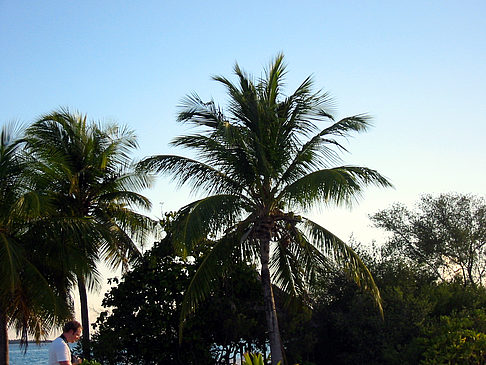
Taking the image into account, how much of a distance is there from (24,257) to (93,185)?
3.82 m

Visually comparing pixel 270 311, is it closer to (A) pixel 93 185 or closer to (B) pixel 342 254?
(B) pixel 342 254

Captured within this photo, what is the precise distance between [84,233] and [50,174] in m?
1.93

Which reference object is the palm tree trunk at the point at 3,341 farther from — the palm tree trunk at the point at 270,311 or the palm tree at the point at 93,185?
the palm tree trunk at the point at 270,311

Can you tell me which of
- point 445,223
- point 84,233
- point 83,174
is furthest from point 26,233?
point 445,223

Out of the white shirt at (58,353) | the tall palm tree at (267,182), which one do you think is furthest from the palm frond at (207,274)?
the white shirt at (58,353)

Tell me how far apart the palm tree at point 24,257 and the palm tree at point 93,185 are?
3.24 ft

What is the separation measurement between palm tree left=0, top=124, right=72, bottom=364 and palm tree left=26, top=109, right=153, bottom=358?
99 cm

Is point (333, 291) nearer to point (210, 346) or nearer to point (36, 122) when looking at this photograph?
point (210, 346)

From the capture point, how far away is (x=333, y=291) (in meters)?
19.0

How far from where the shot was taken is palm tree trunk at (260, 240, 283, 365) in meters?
14.9

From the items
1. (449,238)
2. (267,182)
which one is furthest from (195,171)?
(449,238)

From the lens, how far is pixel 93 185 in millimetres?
18625

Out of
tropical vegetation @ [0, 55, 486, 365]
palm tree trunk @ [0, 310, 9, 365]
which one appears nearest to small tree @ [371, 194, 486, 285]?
tropical vegetation @ [0, 55, 486, 365]

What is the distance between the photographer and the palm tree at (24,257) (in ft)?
49.8
